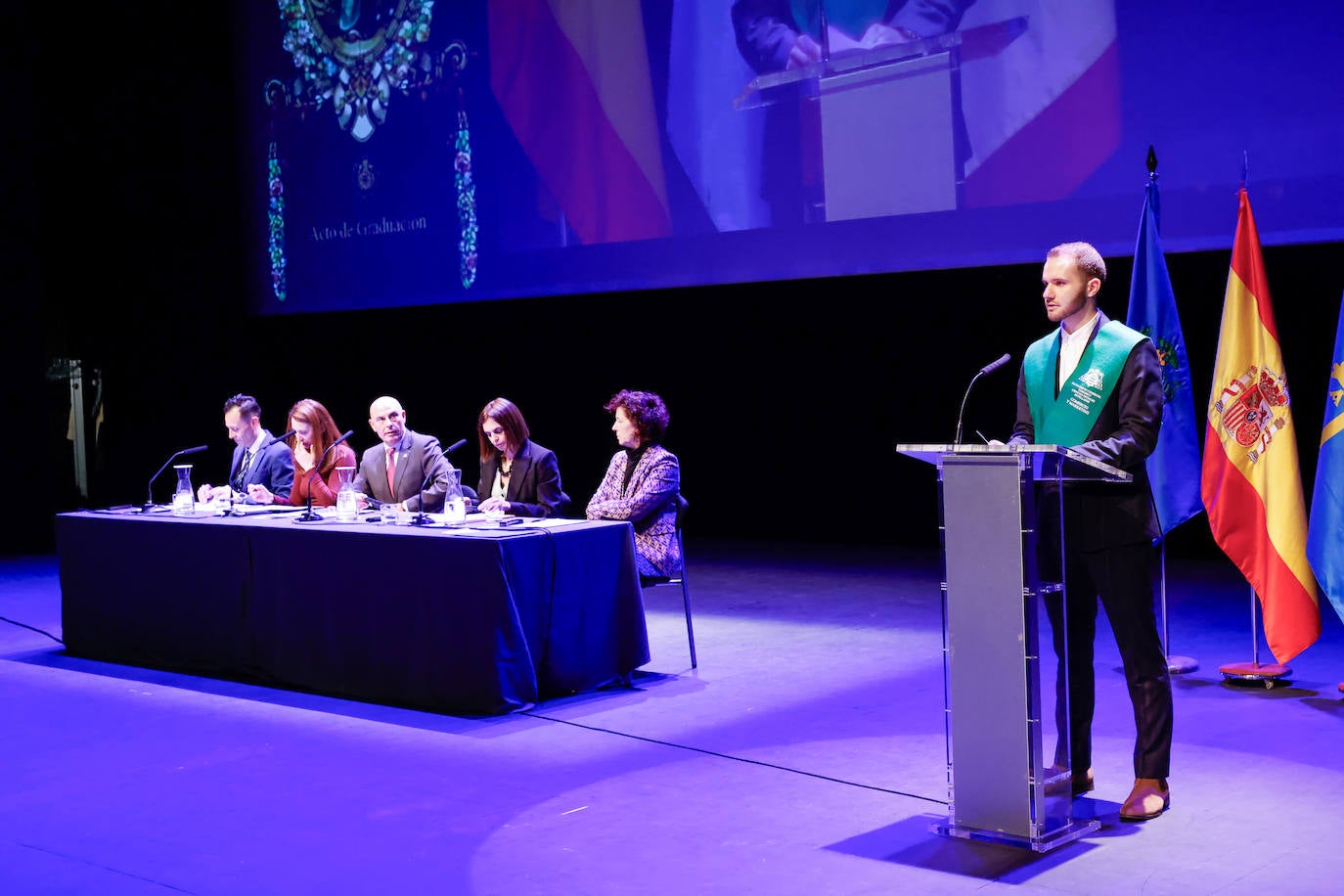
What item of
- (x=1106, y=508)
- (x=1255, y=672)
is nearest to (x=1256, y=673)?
(x=1255, y=672)

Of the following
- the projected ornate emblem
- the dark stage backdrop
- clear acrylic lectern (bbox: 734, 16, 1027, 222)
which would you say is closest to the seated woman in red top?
the dark stage backdrop

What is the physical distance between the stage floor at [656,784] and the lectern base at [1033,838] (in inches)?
1.0

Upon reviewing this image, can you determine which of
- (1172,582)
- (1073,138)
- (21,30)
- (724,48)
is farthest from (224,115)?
(1172,582)

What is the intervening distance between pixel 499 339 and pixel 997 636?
6.75 m

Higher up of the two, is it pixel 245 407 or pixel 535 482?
pixel 245 407

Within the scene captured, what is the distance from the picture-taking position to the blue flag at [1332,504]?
457 cm

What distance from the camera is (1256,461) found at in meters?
4.78

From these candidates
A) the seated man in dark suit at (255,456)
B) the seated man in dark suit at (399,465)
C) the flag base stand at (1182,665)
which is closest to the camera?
the flag base stand at (1182,665)

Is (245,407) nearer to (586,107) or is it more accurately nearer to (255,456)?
(255,456)

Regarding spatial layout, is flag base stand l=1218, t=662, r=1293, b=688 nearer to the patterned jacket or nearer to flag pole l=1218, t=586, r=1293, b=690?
flag pole l=1218, t=586, r=1293, b=690

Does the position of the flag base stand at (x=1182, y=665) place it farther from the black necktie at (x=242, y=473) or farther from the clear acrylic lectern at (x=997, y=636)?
the black necktie at (x=242, y=473)

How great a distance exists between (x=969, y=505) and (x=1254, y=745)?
1436 mm

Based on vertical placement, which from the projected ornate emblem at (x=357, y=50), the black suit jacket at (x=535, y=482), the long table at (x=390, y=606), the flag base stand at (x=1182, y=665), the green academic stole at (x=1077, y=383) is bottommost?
the flag base stand at (x=1182, y=665)

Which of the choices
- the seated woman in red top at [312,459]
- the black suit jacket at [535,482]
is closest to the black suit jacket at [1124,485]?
the black suit jacket at [535,482]
